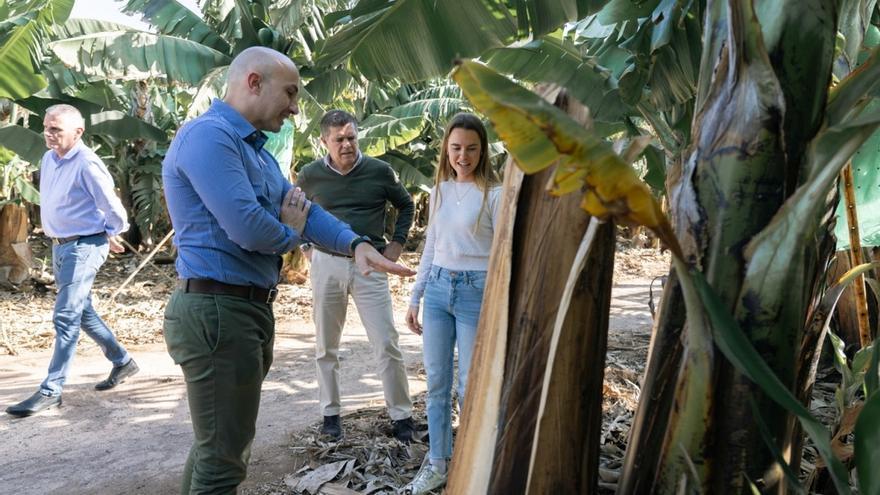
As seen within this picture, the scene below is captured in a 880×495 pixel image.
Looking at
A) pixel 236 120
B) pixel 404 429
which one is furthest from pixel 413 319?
pixel 236 120

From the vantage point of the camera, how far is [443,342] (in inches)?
137

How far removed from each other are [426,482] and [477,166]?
5.05ft

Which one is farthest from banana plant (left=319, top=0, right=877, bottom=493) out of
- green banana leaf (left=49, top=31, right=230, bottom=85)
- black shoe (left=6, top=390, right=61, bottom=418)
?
green banana leaf (left=49, top=31, right=230, bottom=85)

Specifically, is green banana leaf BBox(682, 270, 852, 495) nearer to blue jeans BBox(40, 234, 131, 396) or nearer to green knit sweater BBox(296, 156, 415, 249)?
green knit sweater BBox(296, 156, 415, 249)

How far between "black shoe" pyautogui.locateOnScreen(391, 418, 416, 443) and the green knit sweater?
41.6 inches

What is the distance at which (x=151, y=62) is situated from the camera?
7.45 m

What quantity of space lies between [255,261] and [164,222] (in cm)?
1139

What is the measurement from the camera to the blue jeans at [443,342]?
341cm

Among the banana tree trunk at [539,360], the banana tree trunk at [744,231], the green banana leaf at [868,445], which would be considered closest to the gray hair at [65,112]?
the banana tree trunk at [539,360]

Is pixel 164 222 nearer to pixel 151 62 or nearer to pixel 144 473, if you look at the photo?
pixel 151 62

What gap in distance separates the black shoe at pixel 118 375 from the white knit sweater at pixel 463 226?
317cm

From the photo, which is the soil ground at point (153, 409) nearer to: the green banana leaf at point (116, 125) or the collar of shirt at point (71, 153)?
the collar of shirt at point (71, 153)

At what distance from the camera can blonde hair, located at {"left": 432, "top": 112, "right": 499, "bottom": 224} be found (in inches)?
136

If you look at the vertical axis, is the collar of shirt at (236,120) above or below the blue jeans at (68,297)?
above
